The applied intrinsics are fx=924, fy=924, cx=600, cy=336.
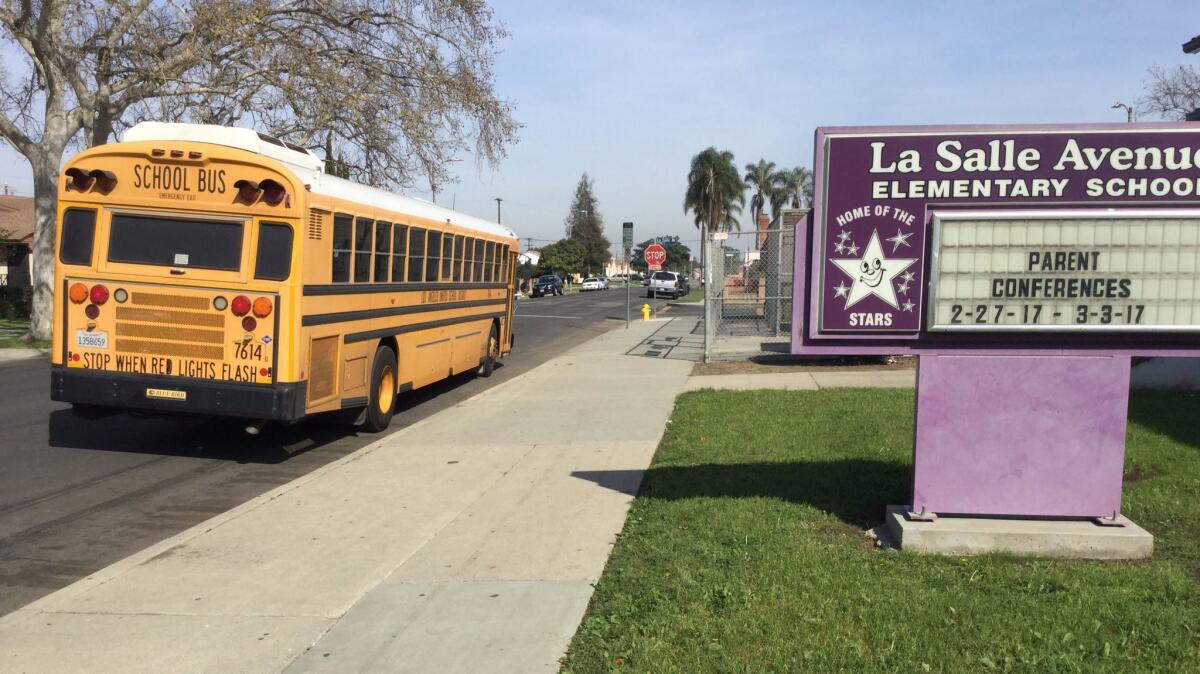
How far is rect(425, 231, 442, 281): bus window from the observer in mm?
12227

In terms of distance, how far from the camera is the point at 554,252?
116 m

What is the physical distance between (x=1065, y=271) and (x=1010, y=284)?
1.07ft

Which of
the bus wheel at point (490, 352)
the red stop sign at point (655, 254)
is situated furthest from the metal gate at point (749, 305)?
the red stop sign at point (655, 254)

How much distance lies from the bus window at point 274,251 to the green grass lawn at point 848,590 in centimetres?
391

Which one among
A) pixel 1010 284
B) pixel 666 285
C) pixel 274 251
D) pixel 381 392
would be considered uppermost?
pixel 666 285

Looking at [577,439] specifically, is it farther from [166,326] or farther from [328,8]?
[328,8]

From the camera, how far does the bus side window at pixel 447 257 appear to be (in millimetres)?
12945

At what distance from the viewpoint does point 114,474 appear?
838 centimetres

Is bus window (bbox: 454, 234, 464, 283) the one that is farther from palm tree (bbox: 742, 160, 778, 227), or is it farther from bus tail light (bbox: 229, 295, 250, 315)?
palm tree (bbox: 742, 160, 778, 227)

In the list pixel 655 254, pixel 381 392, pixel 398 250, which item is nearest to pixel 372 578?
pixel 381 392

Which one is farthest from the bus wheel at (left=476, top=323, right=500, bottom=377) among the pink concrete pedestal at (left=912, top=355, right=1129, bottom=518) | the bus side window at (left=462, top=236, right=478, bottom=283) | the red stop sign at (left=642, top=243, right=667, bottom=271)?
the red stop sign at (left=642, top=243, right=667, bottom=271)

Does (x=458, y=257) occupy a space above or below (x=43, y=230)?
below

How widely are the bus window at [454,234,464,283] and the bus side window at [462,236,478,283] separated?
0.52ft

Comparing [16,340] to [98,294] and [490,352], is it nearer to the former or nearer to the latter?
[490,352]
